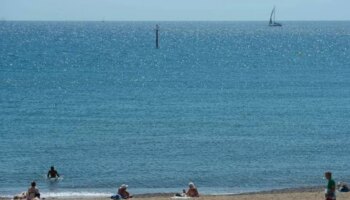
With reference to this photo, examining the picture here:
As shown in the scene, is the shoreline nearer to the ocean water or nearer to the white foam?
the white foam

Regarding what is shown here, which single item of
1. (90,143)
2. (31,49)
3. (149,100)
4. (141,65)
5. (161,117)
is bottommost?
(90,143)

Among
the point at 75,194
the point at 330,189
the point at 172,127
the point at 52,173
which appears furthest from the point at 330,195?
the point at 172,127

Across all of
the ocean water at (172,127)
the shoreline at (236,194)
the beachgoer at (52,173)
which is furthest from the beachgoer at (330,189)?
the beachgoer at (52,173)

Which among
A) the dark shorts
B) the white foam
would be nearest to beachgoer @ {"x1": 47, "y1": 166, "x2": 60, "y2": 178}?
the white foam

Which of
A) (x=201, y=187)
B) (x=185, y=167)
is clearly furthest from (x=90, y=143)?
(x=201, y=187)

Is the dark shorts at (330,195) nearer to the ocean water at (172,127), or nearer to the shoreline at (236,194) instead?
the shoreline at (236,194)

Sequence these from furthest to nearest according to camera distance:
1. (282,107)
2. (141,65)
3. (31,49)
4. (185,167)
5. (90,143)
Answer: (31,49)
(141,65)
(282,107)
(90,143)
(185,167)

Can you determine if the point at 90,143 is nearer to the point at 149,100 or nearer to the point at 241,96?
the point at 149,100

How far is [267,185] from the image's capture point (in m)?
43.4

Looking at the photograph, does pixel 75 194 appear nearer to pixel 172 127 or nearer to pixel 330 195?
pixel 330 195

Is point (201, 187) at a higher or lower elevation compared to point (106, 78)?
lower

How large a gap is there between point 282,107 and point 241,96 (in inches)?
370

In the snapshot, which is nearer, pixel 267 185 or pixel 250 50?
pixel 267 185

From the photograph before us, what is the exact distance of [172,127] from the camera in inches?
2418
